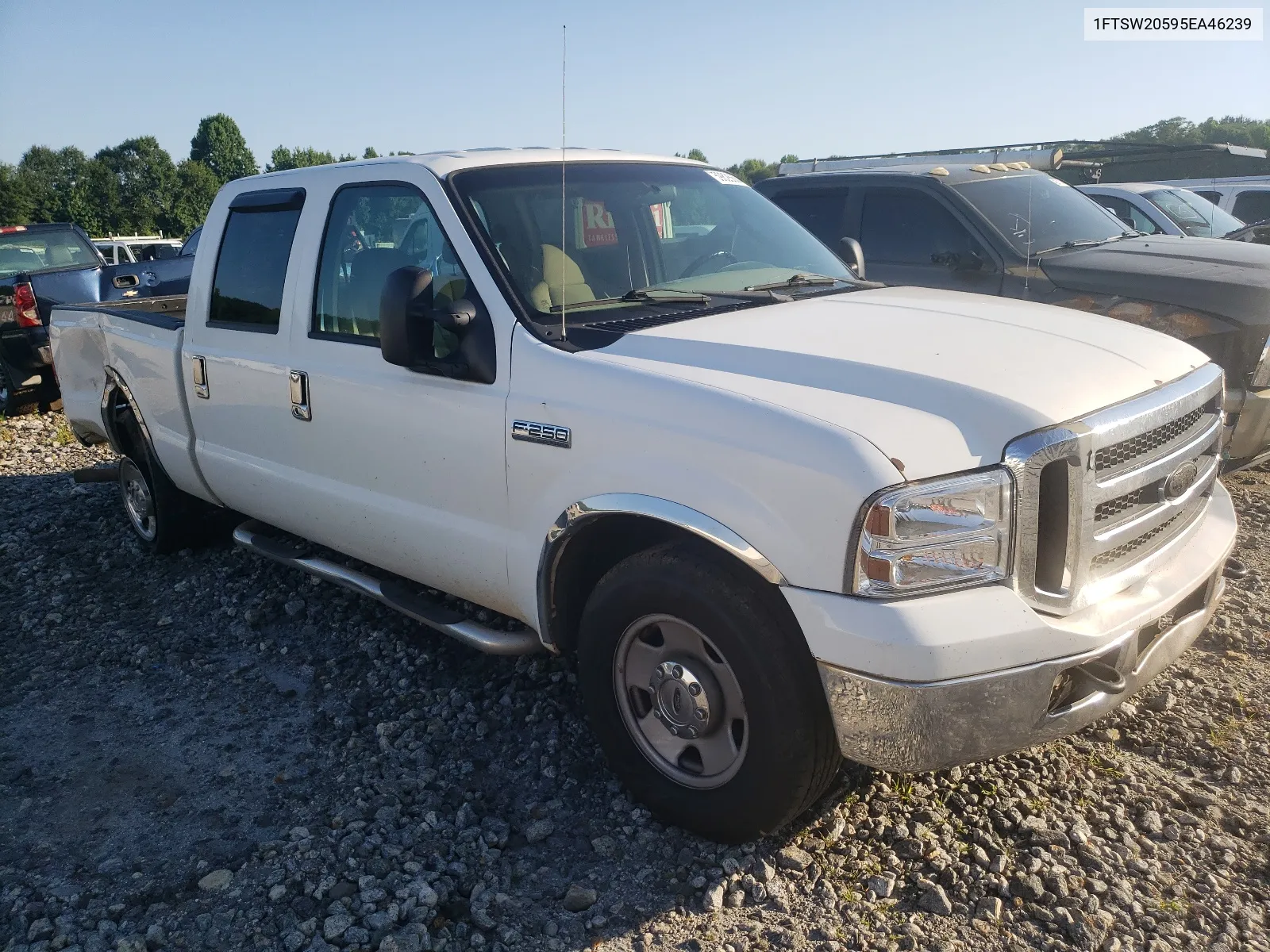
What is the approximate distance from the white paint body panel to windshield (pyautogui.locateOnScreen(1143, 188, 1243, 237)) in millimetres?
7759

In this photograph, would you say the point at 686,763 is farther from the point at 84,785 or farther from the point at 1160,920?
the point at 84,785

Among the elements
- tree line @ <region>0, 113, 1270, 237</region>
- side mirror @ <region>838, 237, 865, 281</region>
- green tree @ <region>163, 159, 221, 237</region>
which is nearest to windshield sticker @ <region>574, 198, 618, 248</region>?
side mirror @ <region>838, 237, 865, 281</region>

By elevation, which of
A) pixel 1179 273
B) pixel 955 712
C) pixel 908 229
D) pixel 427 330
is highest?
pixel 908 229

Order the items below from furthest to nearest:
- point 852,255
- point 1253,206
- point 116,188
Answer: point 116,188 → point 1253,206 → point 852,255

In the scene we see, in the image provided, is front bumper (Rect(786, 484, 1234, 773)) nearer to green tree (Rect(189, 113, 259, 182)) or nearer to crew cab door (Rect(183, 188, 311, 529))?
crew cab door (Rect(183, 188, 311, 529))

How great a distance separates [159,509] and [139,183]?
92612 mm

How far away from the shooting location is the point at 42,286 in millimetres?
9734

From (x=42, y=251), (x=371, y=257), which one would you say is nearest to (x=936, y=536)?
(x=371, y=257)

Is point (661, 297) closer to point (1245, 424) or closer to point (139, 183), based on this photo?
point (1245, 424)

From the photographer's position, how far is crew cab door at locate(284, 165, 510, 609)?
10.8ft

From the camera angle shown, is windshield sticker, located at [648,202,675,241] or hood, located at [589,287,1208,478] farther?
windshield sticker, located at [648,202,675,241]

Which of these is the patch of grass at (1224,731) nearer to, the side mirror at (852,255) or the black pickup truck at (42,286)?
the side mirror at (852,255)

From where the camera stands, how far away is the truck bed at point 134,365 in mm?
4938

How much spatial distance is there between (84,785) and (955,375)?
3133 millimetres
